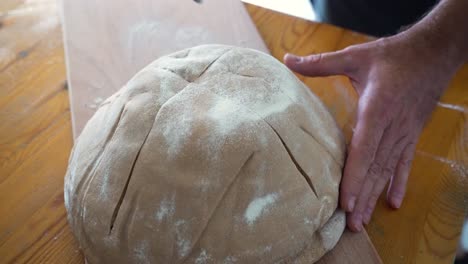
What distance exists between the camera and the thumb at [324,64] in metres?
1.23

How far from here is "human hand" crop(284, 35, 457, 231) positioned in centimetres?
109

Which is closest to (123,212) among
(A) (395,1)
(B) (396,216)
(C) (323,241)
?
(C) (323,241)

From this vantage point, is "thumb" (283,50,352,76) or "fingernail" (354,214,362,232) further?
"thumb" (283,50,352,76)

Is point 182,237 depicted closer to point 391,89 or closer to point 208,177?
point 208,177

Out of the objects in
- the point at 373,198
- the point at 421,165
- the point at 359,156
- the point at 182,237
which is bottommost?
the point at 421,165

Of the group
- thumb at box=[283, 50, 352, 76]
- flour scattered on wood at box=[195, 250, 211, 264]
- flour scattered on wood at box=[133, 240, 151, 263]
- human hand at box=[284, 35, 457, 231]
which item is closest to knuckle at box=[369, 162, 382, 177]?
human hand at box=[284, 35, 457, 231]

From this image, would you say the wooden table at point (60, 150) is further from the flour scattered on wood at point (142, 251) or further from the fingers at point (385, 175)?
the flour scattered on wood at point (142, 251)

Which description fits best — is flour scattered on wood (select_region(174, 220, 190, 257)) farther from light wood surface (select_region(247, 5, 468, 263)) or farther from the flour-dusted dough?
light wood surface (select_region(247, 5, 468, 263))

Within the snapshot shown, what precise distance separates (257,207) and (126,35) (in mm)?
955

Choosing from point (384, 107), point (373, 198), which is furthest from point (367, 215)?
point (384, 107)

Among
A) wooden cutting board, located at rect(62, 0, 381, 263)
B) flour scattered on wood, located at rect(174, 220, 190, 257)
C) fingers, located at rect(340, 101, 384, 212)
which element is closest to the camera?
flour scattered on wood, located at rect(174, 220, 190, 257)

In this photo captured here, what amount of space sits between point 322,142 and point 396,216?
1.18ft

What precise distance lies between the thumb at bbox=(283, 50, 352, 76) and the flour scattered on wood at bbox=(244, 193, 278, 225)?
49 centimetres

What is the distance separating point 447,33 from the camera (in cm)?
123
